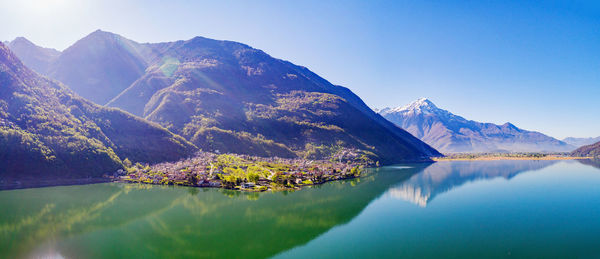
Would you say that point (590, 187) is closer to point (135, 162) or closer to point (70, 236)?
point (70, 236)

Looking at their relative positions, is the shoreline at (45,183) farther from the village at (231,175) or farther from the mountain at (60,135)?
the village at (231,175)

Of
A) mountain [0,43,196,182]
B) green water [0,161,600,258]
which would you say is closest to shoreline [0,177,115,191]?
mountain [0,43,196,182]

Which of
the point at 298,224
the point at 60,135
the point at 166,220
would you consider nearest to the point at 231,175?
the point at 166,220

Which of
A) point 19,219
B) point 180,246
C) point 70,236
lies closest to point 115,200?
point 19,219

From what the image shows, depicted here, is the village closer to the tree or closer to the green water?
the tree

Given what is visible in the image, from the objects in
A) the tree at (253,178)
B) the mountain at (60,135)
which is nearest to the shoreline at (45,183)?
the mountain at (60,135)

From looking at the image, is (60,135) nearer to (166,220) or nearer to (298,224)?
(166,220)
